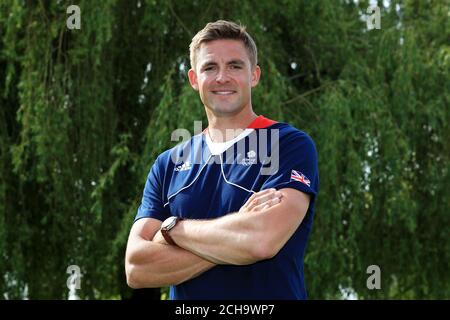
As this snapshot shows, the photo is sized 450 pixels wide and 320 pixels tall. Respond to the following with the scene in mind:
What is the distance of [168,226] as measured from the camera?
10.6 feet

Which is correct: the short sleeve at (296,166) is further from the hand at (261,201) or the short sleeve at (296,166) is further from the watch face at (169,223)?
the watch face at (169,223)

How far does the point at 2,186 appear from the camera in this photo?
31.7 ft

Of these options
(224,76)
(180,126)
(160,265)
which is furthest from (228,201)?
(180,126)

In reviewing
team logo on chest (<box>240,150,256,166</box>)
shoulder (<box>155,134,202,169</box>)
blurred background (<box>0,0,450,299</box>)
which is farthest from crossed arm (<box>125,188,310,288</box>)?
blurred background (<box>0,0,450,299</box>)

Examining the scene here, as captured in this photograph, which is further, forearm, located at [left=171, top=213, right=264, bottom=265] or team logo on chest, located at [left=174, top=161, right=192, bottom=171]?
team logo on chest, located at [left=174, top=161, right=192, bottom=171]

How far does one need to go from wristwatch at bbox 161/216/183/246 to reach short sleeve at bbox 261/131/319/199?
353 millimetres

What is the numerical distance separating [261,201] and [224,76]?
539mm

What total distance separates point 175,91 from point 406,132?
271 cm

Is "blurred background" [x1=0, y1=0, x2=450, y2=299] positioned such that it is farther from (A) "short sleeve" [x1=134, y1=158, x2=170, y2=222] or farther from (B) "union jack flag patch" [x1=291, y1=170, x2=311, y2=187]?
(B) "union jack flag patch" [x1=291, y1=170, x2=311, y2=187]

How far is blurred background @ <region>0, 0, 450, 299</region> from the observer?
368 inches

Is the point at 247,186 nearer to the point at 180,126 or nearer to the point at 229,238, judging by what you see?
the point at 229,238

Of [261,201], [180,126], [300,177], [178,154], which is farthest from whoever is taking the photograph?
[180,126]

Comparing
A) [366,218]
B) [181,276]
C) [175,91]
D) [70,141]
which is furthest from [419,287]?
[181,276]

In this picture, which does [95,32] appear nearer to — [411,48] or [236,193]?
[411,48]
